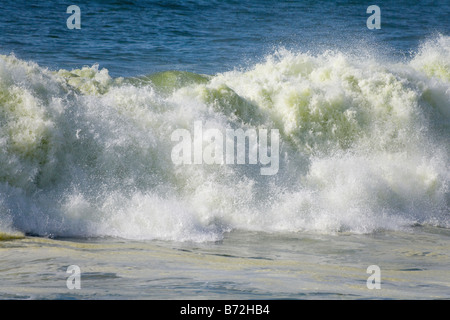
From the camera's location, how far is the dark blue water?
539 inches

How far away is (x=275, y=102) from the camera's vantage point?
943cm

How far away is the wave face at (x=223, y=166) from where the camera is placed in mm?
6824
